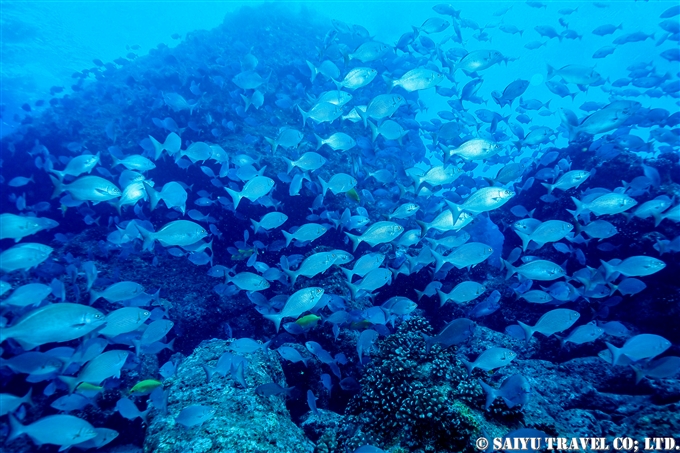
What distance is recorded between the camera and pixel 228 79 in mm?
15547

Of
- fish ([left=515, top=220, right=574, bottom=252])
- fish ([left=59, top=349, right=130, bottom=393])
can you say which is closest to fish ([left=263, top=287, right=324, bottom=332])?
fish ([left=59, top=349, right=130, bottom=393])

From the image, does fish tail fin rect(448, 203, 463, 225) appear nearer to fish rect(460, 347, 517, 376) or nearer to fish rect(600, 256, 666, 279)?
fish rect(460, 347, 517, 376)

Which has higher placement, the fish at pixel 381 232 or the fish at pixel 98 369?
the fish at pixel 381 232

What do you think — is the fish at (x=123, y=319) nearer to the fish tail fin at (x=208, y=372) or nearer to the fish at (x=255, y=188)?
the fish tail fin at (x=208, y=372)

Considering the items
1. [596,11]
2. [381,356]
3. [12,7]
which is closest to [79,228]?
[381,356]

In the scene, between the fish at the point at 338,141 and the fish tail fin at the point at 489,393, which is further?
the fish at the point at 338,141

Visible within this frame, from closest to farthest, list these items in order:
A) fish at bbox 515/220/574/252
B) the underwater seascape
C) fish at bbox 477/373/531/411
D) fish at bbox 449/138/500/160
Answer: fish at bbox 477/373/531/411 → the underwater seascape → fish at bbox 515/220/574/252 → fish at bbox 449/138/500/160

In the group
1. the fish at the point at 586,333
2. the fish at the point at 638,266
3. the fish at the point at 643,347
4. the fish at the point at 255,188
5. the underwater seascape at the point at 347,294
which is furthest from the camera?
the fish at the point at 255,188

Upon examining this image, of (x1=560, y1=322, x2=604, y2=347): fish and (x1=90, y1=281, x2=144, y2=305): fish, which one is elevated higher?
(x1=560, y1=322, x2=604, y2=347): fish

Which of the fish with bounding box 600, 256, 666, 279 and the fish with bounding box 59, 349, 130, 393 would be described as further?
the fish with bounding box 600, 256, 666, 279

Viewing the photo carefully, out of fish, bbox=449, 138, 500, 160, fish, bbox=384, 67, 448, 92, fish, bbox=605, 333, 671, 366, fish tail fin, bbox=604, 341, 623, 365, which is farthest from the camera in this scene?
fish, bbox=384, 67, 448, 92

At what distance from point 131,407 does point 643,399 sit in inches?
308

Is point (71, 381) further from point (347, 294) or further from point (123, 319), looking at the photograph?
point (347, 294)

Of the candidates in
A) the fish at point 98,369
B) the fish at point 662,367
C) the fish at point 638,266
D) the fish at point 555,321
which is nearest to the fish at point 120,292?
the fish at point 98,369
